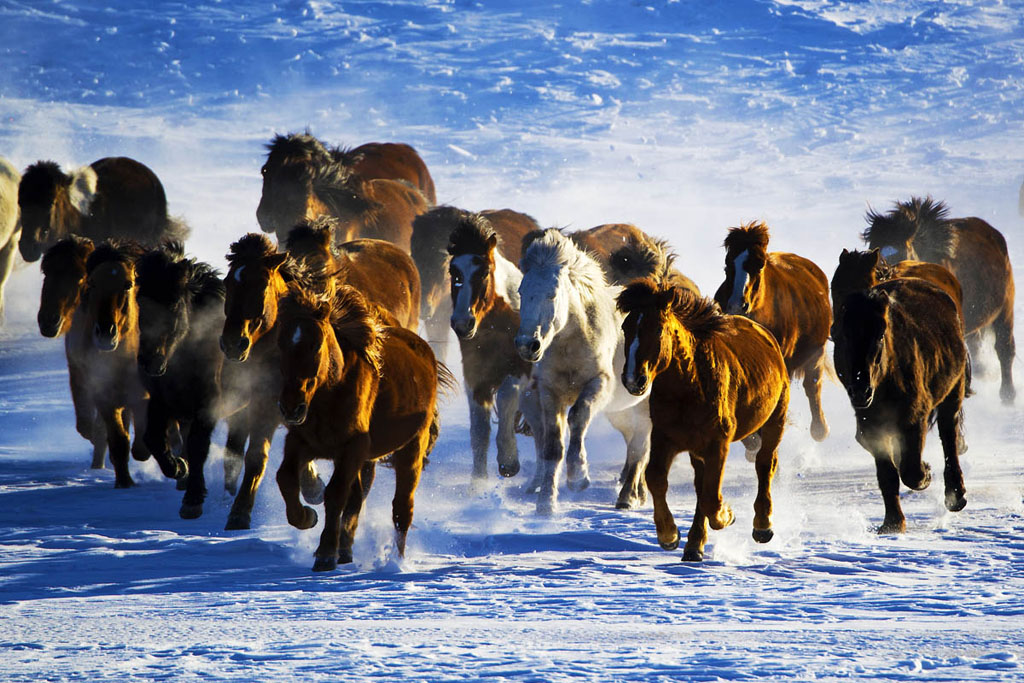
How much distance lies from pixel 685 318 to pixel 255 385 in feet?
8.61

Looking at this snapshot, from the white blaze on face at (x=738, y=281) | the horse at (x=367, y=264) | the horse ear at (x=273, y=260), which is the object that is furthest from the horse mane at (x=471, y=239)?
the horse ear at (x=273, y=260)

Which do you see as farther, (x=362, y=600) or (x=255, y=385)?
(x=255, y=385)

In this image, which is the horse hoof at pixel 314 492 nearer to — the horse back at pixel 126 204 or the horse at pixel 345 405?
the horse at pixel 345 405

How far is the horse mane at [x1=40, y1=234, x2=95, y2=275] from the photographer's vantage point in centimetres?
943

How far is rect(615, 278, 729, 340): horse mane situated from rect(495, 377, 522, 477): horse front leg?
2.33 metres

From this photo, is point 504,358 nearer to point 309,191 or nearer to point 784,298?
point 784,298

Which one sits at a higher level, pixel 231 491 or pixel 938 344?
pixel 938 344

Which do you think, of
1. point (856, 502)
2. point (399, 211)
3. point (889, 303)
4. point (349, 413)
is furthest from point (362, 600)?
point (399, 211)

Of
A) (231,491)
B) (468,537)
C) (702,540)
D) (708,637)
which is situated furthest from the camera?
(231,491)

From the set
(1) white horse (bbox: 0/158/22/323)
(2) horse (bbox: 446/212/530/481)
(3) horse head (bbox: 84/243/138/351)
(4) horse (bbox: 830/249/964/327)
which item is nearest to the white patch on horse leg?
(1) white horse (bbox: 0/158/22/323)

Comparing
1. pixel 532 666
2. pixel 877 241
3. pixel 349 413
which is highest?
pixel 877 241

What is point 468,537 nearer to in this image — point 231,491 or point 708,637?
point 231,491

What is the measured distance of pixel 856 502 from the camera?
30.2 ft

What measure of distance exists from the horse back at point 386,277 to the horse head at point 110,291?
5.35 feet
